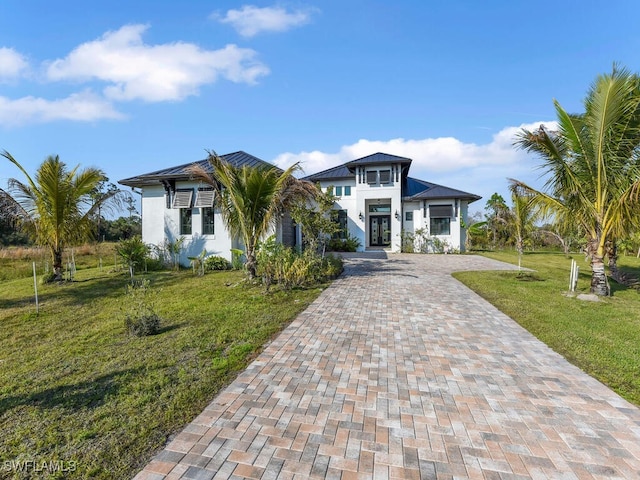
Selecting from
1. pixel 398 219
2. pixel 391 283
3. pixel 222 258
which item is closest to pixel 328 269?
pixel 391 283

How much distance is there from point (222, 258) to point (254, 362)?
35.5 feet

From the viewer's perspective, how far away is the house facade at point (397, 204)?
21.6 m

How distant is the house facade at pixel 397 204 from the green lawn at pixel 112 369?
45.8ft

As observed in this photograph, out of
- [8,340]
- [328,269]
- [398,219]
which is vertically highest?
[398,219]

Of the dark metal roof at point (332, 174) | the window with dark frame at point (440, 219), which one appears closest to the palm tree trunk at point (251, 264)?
the dark metal roof at point (332, 174)

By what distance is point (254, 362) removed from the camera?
4754 millimetres

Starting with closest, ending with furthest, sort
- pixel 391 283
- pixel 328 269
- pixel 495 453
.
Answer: pixel 495 453 < pixel 391 283 < pixel 328 269

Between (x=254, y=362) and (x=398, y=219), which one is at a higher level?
(x=398, y=219)

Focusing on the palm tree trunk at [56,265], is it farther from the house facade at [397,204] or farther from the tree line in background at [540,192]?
the house facade at [397,204]

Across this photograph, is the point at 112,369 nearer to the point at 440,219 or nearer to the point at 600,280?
the point at 600,280

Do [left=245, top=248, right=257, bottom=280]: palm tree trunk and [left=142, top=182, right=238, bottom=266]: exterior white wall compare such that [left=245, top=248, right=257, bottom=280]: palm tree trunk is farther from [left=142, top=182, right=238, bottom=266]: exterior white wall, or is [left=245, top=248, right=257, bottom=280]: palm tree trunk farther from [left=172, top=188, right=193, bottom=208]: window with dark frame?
[left=172, top=188, right=193, bottom=208]: window with dark frame

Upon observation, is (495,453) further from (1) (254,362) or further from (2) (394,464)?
(1) (254,362)

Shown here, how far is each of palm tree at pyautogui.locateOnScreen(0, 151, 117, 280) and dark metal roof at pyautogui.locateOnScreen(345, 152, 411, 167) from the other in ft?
49.0

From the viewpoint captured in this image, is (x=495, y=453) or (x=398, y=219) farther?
(x=398, y=219)
